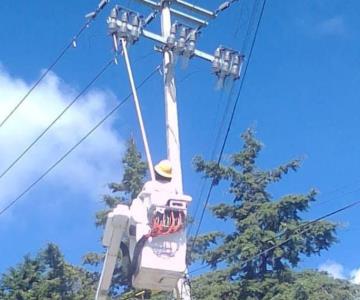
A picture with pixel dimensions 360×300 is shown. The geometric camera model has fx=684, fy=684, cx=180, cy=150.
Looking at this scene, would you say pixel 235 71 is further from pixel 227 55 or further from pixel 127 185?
pixel 127 185

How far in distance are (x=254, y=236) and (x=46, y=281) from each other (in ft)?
20.8

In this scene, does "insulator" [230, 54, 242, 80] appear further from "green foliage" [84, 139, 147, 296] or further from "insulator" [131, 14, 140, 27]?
"green foliage" [84, 139, 147, 296]

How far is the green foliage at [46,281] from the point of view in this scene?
795 inches

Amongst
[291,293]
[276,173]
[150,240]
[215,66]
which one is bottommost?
[150,240]

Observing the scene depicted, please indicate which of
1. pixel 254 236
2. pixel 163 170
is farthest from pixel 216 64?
pixel 254 236

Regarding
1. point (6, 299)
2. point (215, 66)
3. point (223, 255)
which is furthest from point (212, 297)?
point (215, 66)

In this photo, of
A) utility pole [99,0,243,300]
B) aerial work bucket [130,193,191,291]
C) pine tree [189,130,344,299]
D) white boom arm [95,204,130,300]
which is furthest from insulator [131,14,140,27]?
pine tree [189,130,344,299]

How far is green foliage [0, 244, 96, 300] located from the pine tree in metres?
3.83

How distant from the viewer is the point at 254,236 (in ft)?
62.8

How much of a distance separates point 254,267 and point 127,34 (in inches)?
515

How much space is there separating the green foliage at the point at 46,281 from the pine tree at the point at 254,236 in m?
3.83

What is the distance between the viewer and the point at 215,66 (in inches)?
318

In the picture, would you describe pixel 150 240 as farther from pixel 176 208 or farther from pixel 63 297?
pixel 63 297

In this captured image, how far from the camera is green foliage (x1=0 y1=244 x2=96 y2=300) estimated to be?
66.3 ft
